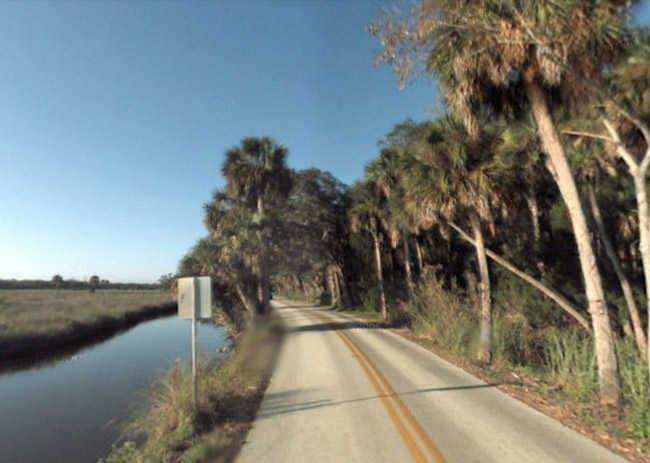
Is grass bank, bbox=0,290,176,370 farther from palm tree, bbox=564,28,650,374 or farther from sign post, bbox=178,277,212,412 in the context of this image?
palm tree, bbox=564,28,650,374

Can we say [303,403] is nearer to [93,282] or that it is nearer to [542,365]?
[542,365]

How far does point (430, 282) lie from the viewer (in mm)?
17609

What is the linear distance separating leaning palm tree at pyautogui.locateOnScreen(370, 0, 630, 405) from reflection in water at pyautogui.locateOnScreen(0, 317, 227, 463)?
9.63 meters

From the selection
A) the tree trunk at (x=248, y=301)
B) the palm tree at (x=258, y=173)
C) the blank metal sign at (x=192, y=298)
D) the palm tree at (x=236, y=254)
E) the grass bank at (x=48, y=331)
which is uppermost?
the palm tree at (x=258, y=173)

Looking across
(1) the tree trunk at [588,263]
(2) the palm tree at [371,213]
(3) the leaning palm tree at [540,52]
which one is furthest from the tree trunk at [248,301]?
(1) the tree trunk at [588,263]

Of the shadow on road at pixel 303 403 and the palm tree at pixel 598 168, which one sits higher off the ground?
the palm tree at pixel 598 168

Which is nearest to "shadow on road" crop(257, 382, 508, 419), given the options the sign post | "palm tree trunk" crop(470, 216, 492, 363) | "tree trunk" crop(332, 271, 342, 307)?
the sign post

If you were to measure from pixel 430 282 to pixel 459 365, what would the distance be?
6174 mm

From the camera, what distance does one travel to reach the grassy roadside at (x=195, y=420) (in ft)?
19.1

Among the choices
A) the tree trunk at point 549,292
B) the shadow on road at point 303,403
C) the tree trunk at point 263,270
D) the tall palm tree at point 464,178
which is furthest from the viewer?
the tree trunk at point 263,270

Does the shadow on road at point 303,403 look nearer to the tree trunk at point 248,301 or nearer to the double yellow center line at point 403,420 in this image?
the double yellow center line at point 403,420

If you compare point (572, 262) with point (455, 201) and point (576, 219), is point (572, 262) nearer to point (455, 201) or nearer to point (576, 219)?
point (455, 201)

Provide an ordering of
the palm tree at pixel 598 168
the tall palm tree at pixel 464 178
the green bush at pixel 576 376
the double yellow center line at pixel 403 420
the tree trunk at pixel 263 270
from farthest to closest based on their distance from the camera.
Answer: the tree trunk at pixel 263 270 < the palm tree at pixel 598 168 < the tall palm tree at pixel 464 178 < the green bush at pixel 576 376 < the double yellow center line at pixel 403 420

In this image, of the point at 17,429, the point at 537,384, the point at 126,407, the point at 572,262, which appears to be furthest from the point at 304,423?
the point at 572,262
